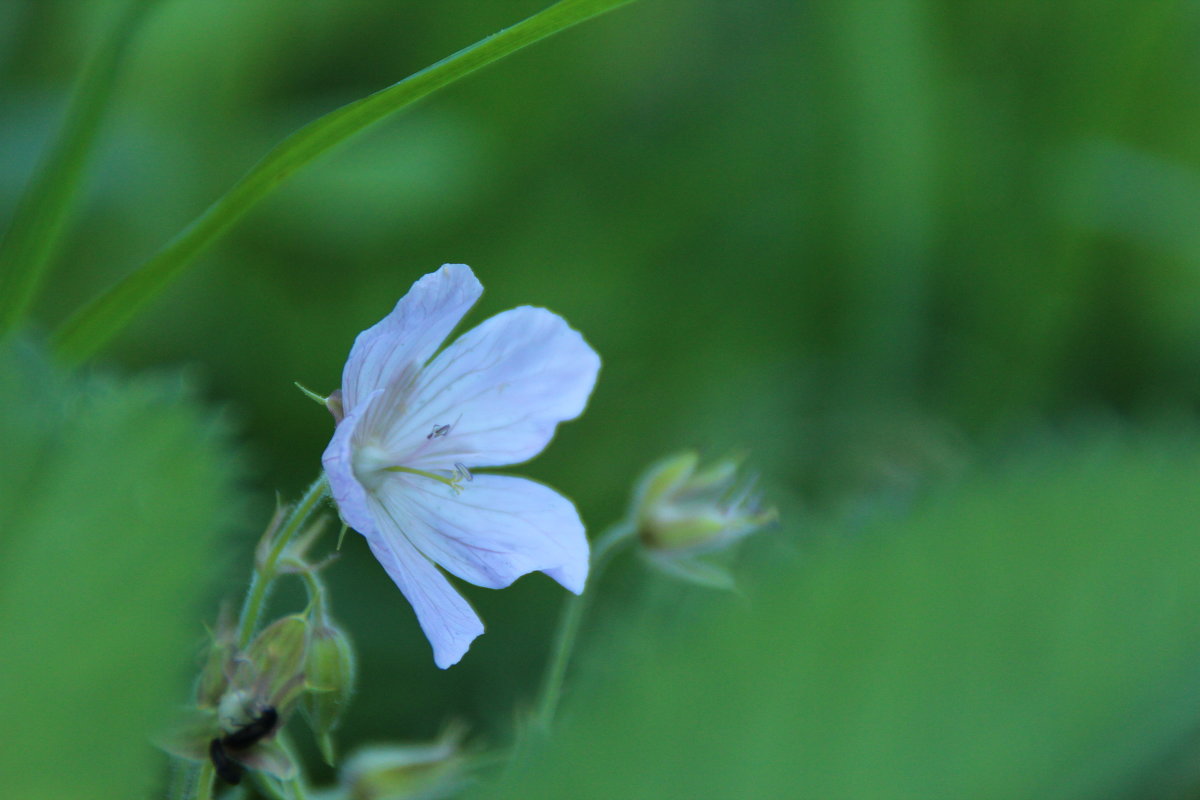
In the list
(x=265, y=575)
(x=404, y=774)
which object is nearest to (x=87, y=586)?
(x=265, y=575)

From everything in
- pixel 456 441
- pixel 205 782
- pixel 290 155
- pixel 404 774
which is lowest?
pixel 404 774

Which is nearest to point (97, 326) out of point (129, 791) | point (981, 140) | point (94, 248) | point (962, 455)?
point (129, 791)

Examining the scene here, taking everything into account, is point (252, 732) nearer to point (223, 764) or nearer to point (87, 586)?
point (223, 764)

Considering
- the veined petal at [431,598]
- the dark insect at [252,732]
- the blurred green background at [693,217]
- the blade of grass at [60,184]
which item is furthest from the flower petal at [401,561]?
the blurred green background at [693,217]

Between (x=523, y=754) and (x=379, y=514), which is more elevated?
(x=379, y=514)

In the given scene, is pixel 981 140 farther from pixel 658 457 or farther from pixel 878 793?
pixel 878 793

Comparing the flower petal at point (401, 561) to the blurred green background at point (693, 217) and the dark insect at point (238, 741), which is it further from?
the blurred green background at point (693, 217)
